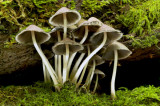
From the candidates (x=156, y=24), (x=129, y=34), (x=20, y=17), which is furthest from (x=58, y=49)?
(x=156, y=24)

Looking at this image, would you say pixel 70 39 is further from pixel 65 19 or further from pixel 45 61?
pixel 45 61

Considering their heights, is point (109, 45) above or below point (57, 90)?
above

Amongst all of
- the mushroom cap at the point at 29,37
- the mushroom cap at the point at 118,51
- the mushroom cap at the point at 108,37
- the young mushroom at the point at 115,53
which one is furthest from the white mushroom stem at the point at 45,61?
the mushroom cap at the point at 118,51

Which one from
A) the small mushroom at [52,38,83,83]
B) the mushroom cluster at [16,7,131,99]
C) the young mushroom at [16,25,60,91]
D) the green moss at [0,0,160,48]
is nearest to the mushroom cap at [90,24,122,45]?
the mushroom cluster at [16,7,131,99]

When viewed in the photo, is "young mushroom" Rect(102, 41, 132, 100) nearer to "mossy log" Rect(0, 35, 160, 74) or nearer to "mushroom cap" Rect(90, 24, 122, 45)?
"mushroom cap" Rect(90, 24, 122, 45)

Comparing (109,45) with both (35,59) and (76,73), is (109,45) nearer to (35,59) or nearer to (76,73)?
(76,73)

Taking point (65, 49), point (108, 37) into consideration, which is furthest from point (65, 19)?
point (108, 37)

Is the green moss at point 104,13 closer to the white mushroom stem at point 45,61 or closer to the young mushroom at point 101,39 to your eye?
the white mushroom stem at point 45,61
